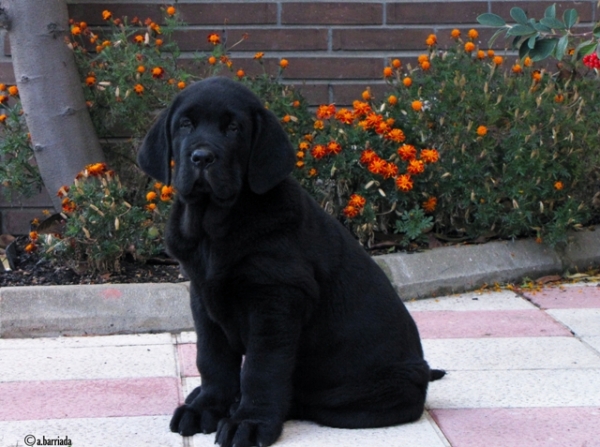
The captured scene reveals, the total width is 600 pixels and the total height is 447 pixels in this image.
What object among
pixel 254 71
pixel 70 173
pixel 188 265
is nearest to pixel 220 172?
pixel 188 265

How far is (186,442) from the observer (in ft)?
11.0

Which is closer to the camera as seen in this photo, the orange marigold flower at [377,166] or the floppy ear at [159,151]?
the floppy ear at [159,151]

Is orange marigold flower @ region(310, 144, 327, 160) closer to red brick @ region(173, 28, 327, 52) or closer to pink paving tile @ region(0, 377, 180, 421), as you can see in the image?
red brick @ region(173, 28, 327, 52)

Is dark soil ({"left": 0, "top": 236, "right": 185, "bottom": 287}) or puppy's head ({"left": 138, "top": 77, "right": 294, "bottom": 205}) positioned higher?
puppy's head ({"left": 138, "top": 77, "right": 294, "bottom": 205})

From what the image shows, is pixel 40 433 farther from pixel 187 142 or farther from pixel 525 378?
pixel 525 378

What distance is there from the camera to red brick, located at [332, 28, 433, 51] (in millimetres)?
6750

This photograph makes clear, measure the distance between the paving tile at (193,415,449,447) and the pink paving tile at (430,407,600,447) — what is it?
8 cm

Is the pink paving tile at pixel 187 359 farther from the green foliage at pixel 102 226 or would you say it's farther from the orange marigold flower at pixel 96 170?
the orange marigold flower at pixel 96 170

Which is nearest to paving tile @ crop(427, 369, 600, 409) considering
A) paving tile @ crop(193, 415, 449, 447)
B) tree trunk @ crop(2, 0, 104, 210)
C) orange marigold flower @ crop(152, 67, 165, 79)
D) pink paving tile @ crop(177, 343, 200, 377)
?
paving tile @ crop(193, 415, 449, 447)

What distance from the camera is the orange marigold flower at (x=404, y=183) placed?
5602mm

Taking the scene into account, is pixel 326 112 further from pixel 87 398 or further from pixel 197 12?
pixel 87 398

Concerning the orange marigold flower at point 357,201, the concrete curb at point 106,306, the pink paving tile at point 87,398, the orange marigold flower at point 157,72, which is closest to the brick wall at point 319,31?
the orange marigold flower at point 157,72

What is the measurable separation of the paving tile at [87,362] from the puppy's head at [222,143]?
47.0 inches

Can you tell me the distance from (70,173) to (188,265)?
8.86 feet
